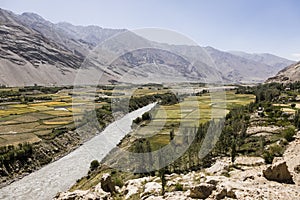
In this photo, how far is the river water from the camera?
104ft

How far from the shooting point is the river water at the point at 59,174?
104ft

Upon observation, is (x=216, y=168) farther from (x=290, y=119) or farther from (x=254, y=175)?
(x=290, y=119)

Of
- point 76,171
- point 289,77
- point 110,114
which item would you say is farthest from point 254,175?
point 289,77

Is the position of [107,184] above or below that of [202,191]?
below

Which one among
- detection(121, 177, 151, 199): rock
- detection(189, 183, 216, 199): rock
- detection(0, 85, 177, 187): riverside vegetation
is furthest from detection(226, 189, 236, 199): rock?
detection(0, 85, 177, 187): riverside vegetation

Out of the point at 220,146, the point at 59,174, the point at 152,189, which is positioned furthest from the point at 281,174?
the point at 59,174

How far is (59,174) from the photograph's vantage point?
3747 centimetres

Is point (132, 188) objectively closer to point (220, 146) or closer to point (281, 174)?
point (281, 174)

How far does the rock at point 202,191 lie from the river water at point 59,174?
63.4ft

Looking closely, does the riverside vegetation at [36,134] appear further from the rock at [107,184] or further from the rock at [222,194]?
the rock at [222,194]

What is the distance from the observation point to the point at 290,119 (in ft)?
160

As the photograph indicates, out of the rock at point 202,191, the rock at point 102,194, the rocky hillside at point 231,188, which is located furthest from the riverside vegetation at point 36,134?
the rock at point 202,191

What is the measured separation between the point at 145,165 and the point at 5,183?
16150 millimetres

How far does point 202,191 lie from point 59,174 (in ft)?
85.5
